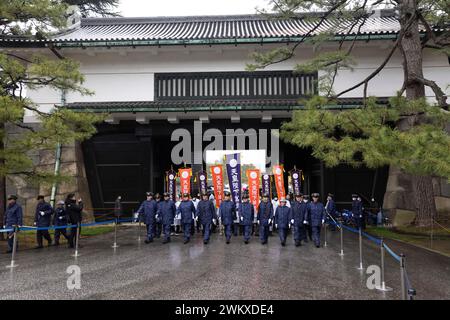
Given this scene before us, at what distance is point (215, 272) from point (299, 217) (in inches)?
156

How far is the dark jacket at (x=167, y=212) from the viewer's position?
33.9 ft

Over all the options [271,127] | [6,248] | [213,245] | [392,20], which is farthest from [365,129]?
[392,20]

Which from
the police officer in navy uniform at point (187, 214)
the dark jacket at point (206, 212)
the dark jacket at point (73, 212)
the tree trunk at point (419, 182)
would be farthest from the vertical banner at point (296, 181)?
the dark jacket at point (73, 212)

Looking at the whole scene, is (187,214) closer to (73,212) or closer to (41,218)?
(73,212)

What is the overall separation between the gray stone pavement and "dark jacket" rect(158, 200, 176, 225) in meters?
0.77

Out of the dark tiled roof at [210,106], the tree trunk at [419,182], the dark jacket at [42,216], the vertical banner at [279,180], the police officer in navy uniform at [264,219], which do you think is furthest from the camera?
the vertical banner at [279,180]

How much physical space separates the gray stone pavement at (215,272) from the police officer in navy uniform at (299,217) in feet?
1.24

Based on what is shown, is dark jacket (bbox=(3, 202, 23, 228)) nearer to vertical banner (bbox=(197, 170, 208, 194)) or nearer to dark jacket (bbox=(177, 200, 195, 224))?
dark jacket (bbox=(177, 200, 195, 224))

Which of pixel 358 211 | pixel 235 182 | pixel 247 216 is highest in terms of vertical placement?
pixel 235 182

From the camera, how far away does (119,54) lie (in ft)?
47.6

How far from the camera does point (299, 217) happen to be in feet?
32.1

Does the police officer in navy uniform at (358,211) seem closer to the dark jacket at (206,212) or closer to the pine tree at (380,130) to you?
the pine tree at (380,130)

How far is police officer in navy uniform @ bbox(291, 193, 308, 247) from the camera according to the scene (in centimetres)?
978

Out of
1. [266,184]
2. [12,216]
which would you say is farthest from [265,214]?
[12,216]
